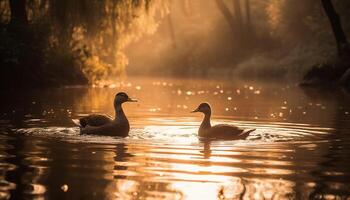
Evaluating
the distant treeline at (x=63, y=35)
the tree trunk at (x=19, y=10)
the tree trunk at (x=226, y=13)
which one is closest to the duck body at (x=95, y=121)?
Result: the distant treeline at (x=63, y=35)

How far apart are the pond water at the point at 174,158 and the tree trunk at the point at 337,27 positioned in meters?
19.5

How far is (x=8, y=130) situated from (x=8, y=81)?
62.7 feet

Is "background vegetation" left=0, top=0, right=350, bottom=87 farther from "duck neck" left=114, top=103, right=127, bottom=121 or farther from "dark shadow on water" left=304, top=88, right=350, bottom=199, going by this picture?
"dark shadow on water" left=304, top=88, right=350, bottom=199

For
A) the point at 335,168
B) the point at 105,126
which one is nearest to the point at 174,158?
the point at 335,168

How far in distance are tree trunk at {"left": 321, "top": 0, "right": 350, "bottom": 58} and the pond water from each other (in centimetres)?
1952

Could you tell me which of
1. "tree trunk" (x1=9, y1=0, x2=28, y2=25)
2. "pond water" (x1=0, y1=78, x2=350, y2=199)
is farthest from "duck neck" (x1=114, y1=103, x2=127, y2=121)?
"tree trunk" (x1=9, y1=0, x2=28, y2=25)

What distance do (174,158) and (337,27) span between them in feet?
105

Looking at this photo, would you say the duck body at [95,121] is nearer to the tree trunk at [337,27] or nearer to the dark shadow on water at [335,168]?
the dark shadow on water at [335,168]

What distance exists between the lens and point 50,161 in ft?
40.1

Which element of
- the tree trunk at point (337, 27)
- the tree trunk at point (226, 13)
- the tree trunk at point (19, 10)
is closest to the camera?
the tree trunk at point (19, 10)

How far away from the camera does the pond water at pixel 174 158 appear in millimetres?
9766

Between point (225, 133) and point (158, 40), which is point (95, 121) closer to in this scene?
point (225, 133)

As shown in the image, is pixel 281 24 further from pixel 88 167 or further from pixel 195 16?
pixel 88 167

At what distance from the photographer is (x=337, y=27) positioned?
43.0m
